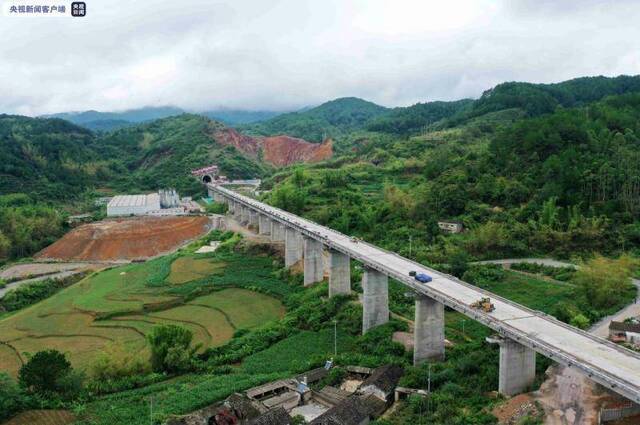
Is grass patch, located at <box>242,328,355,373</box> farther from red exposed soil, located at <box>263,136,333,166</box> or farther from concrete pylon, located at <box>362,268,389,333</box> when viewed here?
red exposed soil, located at <box>263,136,333,166</box>

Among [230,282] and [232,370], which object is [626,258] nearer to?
[232,370]

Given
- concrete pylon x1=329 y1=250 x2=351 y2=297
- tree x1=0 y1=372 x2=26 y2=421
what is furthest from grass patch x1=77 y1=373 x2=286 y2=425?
concrete pylon x1=329 y1=250 x2=351 y2=297

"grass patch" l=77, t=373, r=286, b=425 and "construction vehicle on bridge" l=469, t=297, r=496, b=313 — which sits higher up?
"construction vehicle on bridge" l=469, t=297, r=496, b=313

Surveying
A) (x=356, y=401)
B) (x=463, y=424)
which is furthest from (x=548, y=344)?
(x=356, y=401)

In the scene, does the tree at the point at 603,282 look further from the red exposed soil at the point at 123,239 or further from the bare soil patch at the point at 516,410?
the red exposed soil at the point at 123,239

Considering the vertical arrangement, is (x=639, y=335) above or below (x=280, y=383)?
above

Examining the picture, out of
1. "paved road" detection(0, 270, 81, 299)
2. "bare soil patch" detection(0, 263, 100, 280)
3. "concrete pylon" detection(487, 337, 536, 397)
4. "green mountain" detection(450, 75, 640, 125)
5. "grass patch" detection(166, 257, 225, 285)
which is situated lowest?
"paved road" detection(0, 270, 81, 299)
